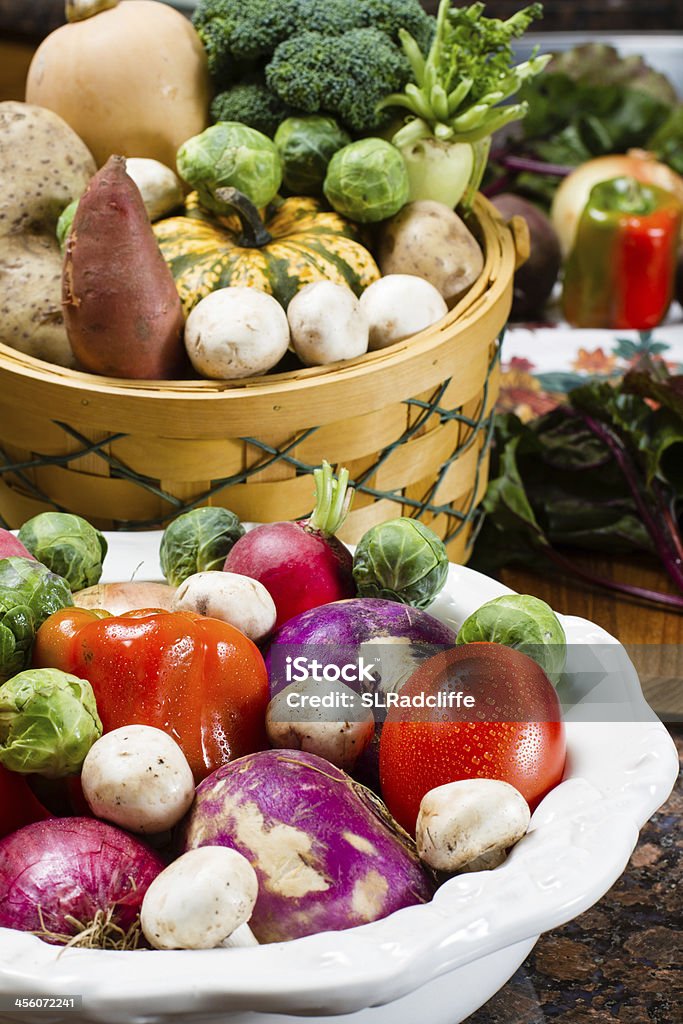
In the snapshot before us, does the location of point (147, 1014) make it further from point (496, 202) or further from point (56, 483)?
point (496, 202)

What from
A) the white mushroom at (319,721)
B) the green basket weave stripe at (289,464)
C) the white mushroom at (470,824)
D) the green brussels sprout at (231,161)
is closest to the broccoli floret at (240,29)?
the green brussels sprout at (231,161)

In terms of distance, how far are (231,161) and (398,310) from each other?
29 cm

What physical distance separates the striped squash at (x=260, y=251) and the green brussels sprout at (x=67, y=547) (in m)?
0.46

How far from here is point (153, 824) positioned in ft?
2.42

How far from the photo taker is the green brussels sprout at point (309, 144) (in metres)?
1.50

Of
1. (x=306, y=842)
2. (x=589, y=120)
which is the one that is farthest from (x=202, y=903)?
(x=589, y=120)

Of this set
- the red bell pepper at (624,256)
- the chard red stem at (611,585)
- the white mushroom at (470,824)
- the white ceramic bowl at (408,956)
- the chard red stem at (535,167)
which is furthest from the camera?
the chard red stem at (535,167)

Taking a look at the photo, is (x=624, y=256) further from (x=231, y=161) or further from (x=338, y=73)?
(x=231, y=161)

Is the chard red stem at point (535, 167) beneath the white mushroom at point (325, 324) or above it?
beneath

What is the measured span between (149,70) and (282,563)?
0.85 meters

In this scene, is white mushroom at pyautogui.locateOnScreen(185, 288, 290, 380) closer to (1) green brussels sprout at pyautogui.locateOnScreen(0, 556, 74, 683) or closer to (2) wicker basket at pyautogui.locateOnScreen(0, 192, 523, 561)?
(2) wicker basket at pyautogui.locateOnScreen(0, 192, 523, 561)

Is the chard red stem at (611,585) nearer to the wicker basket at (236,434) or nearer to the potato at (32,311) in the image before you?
the wicker basket at (236,434)

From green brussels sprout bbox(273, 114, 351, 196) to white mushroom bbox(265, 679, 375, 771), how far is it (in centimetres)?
90

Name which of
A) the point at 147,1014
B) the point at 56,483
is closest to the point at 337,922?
the point at 147,1014
